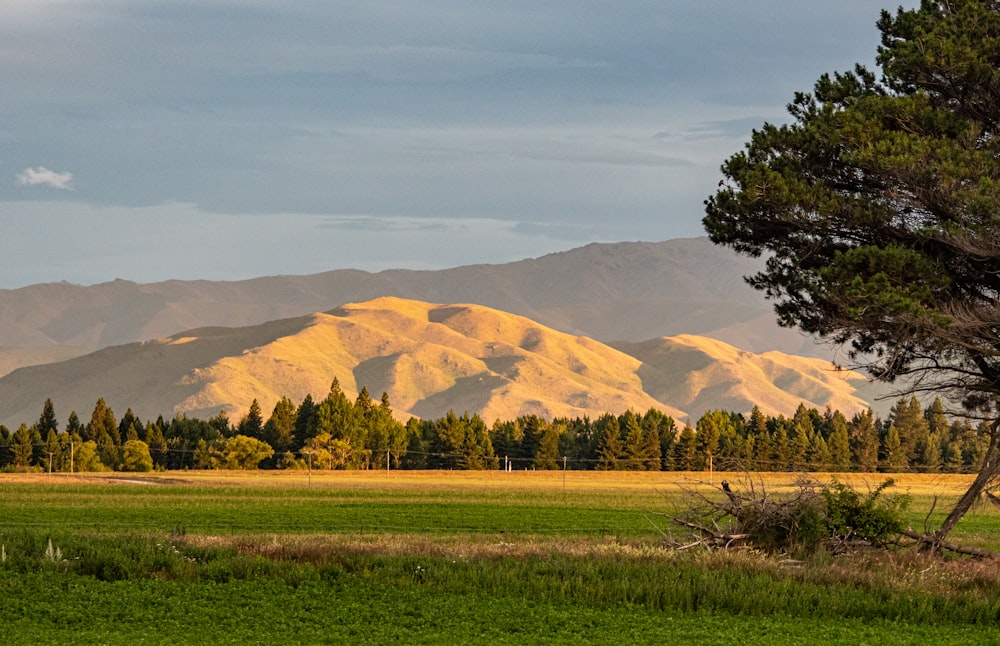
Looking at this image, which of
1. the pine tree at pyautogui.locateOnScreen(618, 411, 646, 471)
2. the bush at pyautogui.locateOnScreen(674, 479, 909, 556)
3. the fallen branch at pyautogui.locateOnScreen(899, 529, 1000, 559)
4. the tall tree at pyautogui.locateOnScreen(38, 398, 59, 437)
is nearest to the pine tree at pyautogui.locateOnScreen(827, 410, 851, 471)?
the pine tree at pyautogui.locateOnScreen(618, 411, 646, 471)

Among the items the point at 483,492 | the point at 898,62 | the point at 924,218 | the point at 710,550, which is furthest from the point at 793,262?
the point at 483,492

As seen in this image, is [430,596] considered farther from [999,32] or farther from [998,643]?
[999,32]

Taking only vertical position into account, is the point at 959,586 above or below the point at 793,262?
below

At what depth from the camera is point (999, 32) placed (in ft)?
82.6

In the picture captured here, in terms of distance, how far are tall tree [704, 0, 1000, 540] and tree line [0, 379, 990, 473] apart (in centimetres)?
8318

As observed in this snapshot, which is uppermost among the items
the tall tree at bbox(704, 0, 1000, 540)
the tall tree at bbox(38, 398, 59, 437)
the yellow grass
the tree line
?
the tall tree at bbox(704, 0, 1000, 540)

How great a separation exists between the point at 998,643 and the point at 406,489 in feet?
190

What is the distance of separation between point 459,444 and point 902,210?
330 ft

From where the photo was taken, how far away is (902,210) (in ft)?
83.5

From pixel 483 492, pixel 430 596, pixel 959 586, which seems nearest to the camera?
pixel 430 596

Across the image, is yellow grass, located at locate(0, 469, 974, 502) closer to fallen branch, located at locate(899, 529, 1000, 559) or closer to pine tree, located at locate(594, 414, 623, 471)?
pine tree, located at locate(594, 414, 623, 471)

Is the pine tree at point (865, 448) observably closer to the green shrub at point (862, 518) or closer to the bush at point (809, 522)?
the green shrub at point (862, 518)

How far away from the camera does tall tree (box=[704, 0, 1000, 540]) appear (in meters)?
23.8

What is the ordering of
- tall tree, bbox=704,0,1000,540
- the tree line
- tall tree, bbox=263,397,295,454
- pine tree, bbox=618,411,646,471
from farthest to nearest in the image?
tall tree, bbox=263,397,295,454 → pine tree, bbox=618,411,646,471 → the tree line → tall tree, bbox=704,0,1000,540
